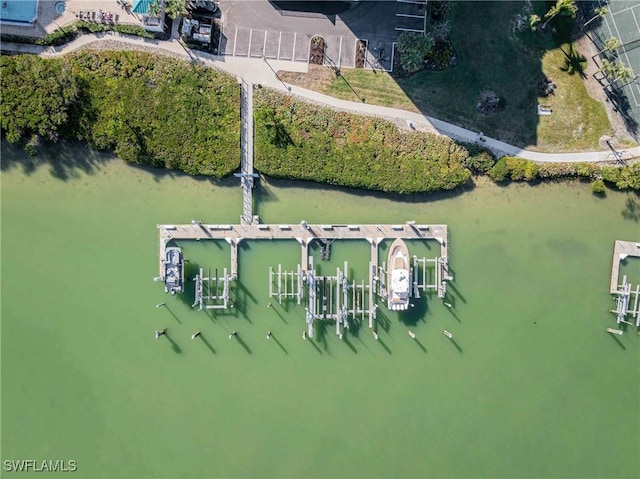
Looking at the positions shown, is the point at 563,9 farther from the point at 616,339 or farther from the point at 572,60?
the point at 616,339

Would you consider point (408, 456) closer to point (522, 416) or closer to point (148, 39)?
point (522, 416)

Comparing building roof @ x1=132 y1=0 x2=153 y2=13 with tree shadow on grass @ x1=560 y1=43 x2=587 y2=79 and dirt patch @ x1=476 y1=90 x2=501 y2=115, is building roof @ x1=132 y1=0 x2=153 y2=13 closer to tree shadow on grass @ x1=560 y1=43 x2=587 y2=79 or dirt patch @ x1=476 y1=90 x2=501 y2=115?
dirt patch @ x1=476 y1=90 x2=501 y2=115

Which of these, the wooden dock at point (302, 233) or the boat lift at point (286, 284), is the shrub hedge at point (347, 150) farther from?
the boat lift at point (286, 284)

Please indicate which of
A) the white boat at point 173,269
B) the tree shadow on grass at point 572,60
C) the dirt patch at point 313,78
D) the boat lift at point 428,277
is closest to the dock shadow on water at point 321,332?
the boat lift at point 428,277

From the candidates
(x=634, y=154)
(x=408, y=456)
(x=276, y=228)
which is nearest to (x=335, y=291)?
(x=276, y=228)

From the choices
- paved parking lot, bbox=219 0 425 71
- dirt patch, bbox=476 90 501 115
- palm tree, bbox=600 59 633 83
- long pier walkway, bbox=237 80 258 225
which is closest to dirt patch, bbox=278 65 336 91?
paved parking lot, bbox=219 0 425 71

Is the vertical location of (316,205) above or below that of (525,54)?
below
